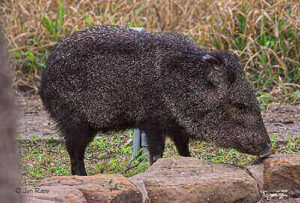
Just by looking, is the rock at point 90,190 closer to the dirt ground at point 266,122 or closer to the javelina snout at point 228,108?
the javelina snout at point 228,108

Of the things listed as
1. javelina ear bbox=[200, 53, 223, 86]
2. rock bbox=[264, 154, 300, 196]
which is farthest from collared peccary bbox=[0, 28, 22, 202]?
javelina ear bbox=[200, 53, 223, 86]

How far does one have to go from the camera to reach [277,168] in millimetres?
3344

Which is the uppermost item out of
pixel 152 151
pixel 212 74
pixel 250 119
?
pixel 212 74

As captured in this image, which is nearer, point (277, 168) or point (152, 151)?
point (277, 168)

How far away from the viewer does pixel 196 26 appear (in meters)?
7.30

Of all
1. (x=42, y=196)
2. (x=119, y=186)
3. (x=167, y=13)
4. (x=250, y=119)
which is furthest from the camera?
(x=167, y=13)

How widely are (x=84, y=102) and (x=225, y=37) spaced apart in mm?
3531

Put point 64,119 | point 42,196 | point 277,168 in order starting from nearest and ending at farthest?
point 42,196, point 277,168, point 64,119

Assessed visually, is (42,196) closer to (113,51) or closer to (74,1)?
(113,51)

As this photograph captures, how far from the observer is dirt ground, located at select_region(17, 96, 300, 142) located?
5.51 meters

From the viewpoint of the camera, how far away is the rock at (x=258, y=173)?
11.1ft

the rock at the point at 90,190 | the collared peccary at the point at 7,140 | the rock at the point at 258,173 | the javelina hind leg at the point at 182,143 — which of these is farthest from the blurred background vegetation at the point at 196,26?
the collared peccary at the point at 7,140

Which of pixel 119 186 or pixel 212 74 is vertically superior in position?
pixel 212 74

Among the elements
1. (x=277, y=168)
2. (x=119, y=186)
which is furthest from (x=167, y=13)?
(x=119, y=186)
